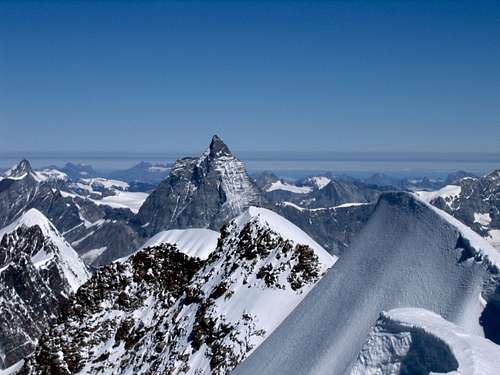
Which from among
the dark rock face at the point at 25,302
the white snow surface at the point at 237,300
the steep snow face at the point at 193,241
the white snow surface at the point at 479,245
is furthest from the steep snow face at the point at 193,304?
the dark rock face at the point at 25,302

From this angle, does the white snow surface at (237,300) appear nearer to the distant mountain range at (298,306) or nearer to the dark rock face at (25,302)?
the distant mountain range at (298,306)

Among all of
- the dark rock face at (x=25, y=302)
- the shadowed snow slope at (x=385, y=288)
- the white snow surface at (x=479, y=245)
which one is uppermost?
the white snow surface at (x=479, y=245)

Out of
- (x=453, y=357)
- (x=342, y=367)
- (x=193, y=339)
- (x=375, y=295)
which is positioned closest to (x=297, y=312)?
(x=375, y=295)

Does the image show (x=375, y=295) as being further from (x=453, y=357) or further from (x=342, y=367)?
(x=453, y=357)

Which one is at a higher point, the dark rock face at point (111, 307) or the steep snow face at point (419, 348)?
the steep snow face at point (419, 348)

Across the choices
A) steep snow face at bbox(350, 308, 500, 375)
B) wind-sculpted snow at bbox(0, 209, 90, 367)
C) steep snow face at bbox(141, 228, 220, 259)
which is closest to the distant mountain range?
steep snow face at bbox(350, 308, 500, 375)

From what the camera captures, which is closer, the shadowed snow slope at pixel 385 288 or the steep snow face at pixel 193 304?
the shadowed snow slope at pixel 385 288

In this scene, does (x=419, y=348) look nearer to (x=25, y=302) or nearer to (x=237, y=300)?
(x=237, y=300)
